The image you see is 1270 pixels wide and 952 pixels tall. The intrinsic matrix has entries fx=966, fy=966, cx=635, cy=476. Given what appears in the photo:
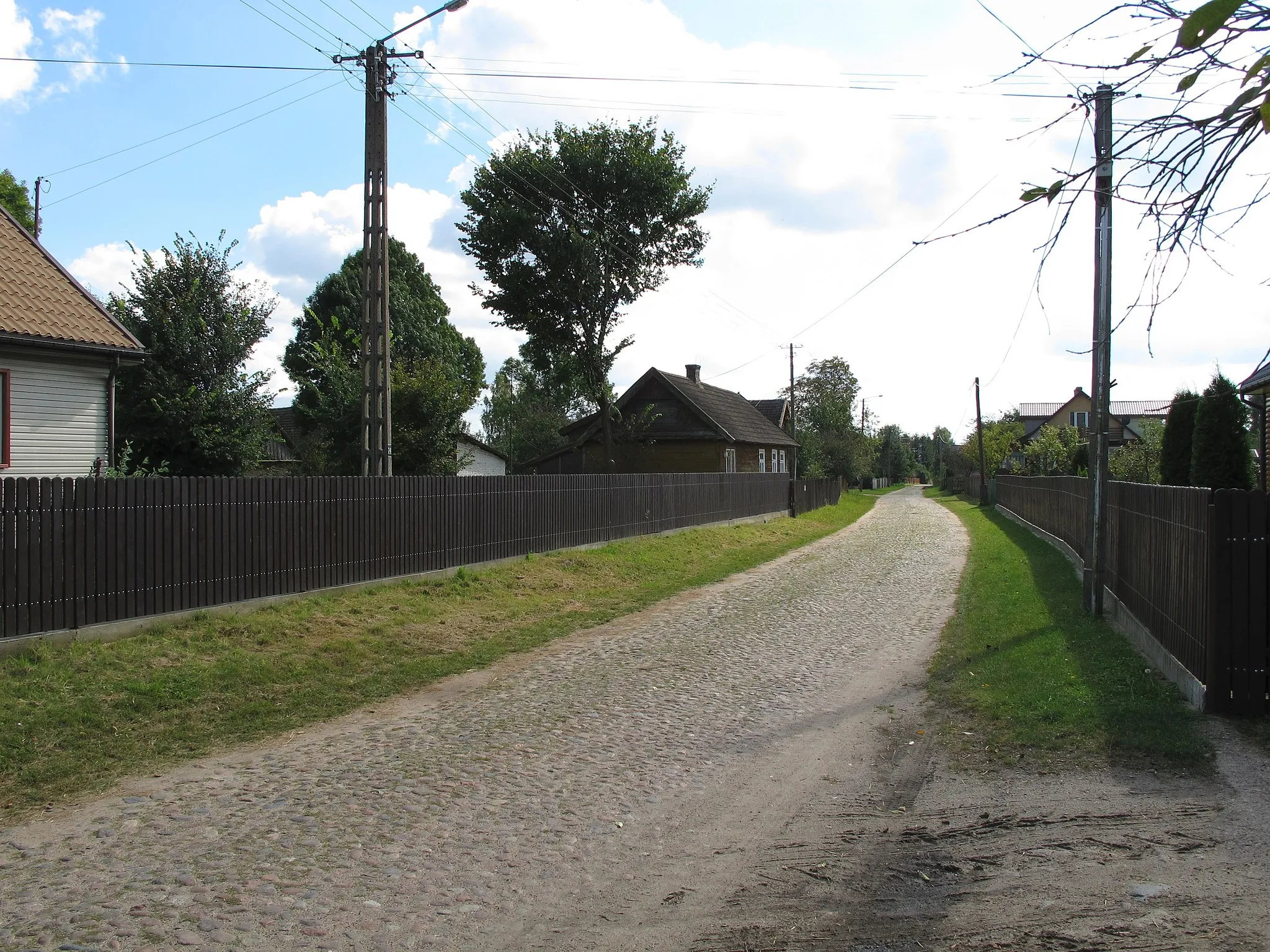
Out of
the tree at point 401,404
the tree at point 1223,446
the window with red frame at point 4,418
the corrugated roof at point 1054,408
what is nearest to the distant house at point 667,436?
the tree at point 401,404

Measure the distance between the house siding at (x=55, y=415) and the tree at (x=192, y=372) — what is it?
18.1 ft

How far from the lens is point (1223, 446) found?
71.2 ft

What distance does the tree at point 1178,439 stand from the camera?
26.2 metres

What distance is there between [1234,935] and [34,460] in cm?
1740

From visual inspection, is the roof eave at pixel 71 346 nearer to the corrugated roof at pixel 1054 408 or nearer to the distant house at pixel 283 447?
the distant house at pixel 283 447

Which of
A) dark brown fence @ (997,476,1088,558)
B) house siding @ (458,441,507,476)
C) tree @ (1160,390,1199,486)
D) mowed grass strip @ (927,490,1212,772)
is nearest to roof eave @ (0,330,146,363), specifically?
mowed grass strip @ (927,490,1212,772)

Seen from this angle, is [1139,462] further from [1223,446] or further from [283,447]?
→ [283,447]

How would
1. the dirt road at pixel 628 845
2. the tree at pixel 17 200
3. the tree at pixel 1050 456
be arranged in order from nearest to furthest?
the dirt road at pixel 628 845 < the tree at pixel 17 200 < the tree at pixel 1050 456

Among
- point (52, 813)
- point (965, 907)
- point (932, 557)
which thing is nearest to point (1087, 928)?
point (965, 907)

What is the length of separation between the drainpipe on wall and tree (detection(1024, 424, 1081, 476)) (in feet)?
132

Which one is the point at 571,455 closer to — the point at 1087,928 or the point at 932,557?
the point at 932,557

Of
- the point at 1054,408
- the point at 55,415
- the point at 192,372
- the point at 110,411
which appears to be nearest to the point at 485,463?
the point at 192,372

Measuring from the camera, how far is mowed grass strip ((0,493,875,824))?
678 cm

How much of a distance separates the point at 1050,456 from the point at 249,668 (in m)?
45.8
